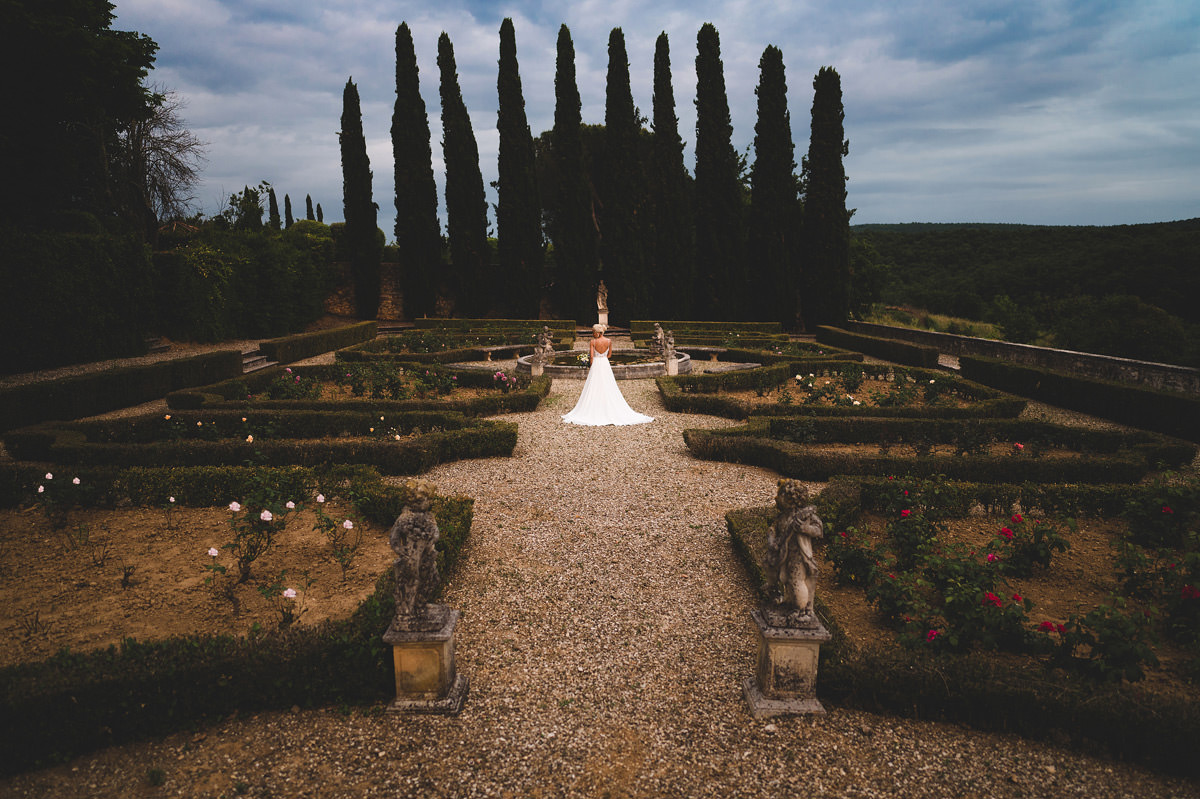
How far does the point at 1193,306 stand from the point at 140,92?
48.1 meters

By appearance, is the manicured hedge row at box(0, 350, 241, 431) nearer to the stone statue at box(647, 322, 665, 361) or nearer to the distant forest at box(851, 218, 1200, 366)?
the stone statue at box(647, 322, 665, 361)

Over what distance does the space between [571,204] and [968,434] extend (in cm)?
2759

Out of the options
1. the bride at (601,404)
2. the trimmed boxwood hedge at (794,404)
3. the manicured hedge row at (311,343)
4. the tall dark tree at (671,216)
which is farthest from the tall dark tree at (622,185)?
the bride at (601,404)

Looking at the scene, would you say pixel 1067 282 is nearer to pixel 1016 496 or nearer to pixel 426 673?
pixel 1016 496

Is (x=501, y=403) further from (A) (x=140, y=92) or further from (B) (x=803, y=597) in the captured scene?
(A) (x=140, y=92)

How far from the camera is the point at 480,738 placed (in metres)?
4.23

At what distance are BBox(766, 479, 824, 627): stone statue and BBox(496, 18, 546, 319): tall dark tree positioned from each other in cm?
3142

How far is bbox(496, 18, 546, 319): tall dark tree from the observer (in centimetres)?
3366

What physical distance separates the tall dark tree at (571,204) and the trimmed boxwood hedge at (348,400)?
1917cm

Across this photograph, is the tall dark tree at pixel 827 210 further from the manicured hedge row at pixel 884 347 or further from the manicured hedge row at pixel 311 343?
the manicured hedge row at pixel 311 343

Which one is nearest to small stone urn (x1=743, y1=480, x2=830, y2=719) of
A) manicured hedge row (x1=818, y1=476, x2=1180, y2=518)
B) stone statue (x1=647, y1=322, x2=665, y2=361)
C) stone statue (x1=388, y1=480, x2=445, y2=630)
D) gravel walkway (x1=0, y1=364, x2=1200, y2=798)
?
gravel walkway (x1=0, y1=364, x2=1200, y2=798)

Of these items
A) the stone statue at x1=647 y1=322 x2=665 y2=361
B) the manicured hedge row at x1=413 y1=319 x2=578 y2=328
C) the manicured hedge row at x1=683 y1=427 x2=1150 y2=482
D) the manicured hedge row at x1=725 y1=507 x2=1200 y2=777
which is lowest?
the manicured hedge row at x1=725 y1=507 x2=1200 y2=777

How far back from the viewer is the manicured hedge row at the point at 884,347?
1978cm

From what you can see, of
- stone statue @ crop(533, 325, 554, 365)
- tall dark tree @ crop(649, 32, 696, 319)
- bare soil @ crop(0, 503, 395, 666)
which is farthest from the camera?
tall dark tree @ crop(649, 32, 696, 319)
